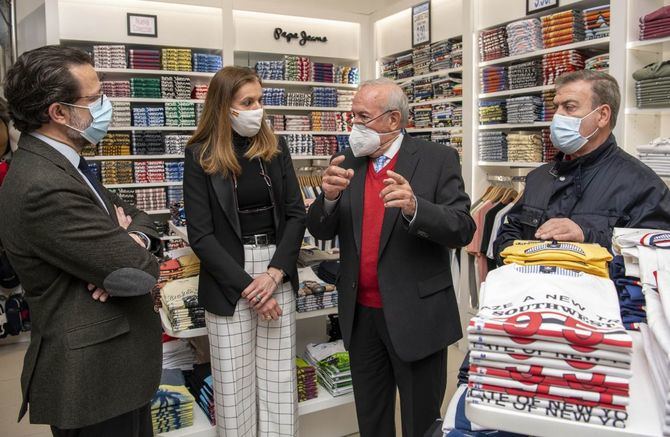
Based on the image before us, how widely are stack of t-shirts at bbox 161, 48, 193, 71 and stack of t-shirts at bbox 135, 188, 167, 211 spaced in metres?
1.26

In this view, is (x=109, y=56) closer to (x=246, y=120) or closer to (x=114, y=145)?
(x=114, y=145)

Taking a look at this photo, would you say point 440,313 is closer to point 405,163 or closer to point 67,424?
point 405,163

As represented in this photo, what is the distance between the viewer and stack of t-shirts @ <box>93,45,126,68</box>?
207 inches

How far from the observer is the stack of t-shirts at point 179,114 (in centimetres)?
559

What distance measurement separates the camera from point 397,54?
6.23m

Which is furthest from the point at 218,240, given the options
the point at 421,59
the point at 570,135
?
the point at 421,59

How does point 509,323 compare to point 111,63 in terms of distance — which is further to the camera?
point 111,63

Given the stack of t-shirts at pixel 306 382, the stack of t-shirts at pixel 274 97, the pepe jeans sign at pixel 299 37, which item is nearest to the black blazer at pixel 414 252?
the stack of t-shirts at pixel 306 382

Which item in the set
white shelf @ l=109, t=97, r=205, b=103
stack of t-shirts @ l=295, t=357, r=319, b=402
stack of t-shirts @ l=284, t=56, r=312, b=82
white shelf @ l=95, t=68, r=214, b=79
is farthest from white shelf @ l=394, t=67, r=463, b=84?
stack of t-shirts @ l=295, t=357, r=319, b=402

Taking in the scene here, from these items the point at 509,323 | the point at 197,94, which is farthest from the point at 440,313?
the point at 197,94

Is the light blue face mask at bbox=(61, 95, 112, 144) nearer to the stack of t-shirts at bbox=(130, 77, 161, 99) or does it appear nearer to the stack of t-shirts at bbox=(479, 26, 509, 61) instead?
the stack of t-shirts at bbox=(479, 26, 509, 61)

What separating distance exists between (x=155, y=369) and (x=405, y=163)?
117cm

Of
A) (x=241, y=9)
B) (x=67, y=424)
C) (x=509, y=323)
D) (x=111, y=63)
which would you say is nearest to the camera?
(x=509, y=323)

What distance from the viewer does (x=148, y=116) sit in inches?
217
